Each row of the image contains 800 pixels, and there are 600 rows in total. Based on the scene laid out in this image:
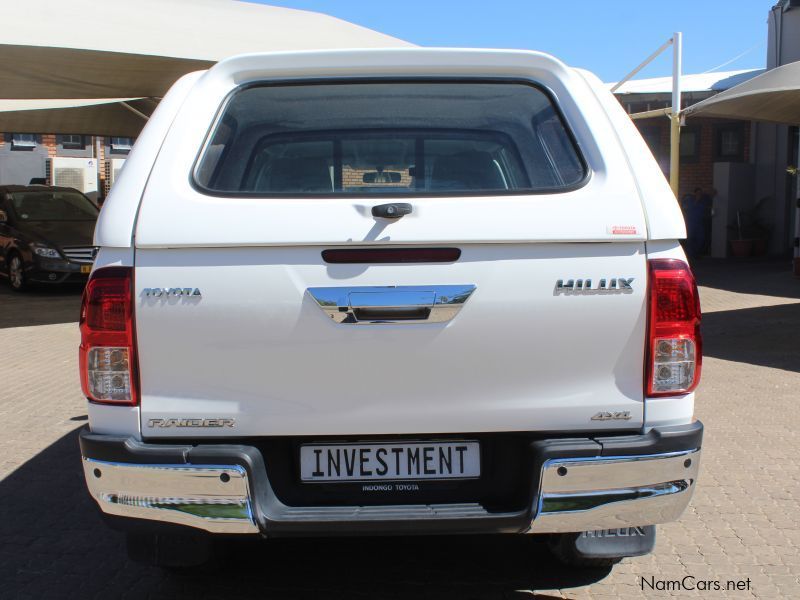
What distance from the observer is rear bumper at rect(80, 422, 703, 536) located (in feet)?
9.16

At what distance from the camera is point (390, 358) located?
284 cm

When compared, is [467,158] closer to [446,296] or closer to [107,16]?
[446,296]

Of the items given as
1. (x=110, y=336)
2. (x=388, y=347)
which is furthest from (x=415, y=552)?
(x=110, y=336)

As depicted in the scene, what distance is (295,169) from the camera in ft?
11.4

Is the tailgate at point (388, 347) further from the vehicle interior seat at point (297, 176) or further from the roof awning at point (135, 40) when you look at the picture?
the roof awning at point (135, 40)

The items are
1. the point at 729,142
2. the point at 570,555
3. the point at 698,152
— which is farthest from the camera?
the point at 698,152

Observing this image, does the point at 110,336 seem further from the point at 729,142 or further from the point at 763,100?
the point at 729,142

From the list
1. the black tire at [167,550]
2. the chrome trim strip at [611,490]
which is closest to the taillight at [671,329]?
the chrome trim strip at [611,490]

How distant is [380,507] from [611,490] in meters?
Answer: 0.70

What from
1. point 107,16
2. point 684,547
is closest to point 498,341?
point 684,547

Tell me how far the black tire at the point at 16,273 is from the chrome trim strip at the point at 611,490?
13375mm

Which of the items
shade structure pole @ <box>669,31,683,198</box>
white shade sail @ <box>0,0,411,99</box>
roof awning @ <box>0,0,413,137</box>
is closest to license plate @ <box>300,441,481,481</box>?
roof awning @ <box>0,0,413,137</box>

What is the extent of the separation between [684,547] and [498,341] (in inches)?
72.2

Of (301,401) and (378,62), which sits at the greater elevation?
(378,62)
